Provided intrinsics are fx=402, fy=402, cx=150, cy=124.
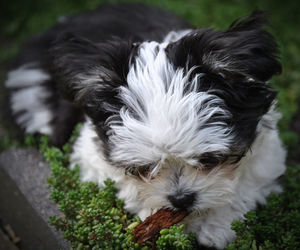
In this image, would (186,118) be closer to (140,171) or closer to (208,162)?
(208,162)

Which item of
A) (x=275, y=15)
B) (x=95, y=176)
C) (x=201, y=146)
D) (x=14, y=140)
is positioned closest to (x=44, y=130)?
(x=14, y=140)

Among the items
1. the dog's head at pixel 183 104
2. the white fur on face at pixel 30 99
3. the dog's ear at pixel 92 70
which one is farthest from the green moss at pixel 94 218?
the white fur on face at pixel 30 99

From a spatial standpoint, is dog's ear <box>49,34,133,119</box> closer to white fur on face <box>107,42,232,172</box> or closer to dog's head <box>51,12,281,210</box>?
dog's head <box>51,12,281,210</box>

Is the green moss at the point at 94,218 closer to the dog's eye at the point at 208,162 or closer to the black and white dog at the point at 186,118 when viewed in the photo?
the black and white dog at the point at 186,118

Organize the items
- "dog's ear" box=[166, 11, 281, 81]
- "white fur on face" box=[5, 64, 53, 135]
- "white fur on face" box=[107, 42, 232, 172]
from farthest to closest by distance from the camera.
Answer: "white fur on face" box=[5, 64, 53, 135] → "dog's ear" box=[166, 11, 281, 81] → "white fur on face" box=[107, 42, 232, 172]

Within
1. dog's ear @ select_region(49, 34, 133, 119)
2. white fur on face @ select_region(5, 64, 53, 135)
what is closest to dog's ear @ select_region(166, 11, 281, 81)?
dog's ear @ select_region(49, 34, 133, 119)
